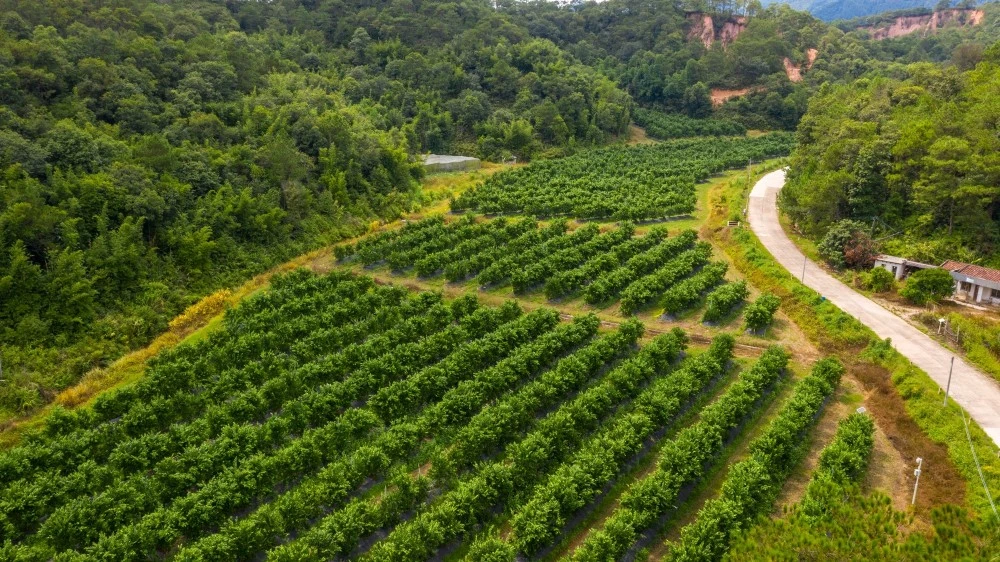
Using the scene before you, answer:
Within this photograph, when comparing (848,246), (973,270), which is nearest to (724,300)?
(848,246)

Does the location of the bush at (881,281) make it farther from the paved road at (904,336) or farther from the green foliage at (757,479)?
the green foliage at (757,479)

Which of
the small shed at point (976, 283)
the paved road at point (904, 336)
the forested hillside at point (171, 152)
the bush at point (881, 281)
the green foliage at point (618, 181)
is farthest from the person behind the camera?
the green foliage at point (618, 181)

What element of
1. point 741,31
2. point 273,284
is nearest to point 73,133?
point 273,284

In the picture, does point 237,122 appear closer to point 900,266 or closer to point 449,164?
point 449,164

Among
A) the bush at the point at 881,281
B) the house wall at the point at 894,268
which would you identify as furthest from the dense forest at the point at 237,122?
the house wall at the point at 894,268

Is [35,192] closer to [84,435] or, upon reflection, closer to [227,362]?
[227,362]

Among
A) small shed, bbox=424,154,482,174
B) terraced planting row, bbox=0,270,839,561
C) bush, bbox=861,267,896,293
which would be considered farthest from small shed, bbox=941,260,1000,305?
small shed, bbox=424,154,482,174

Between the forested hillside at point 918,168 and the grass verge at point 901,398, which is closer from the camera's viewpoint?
the grass verge at point 901,398
